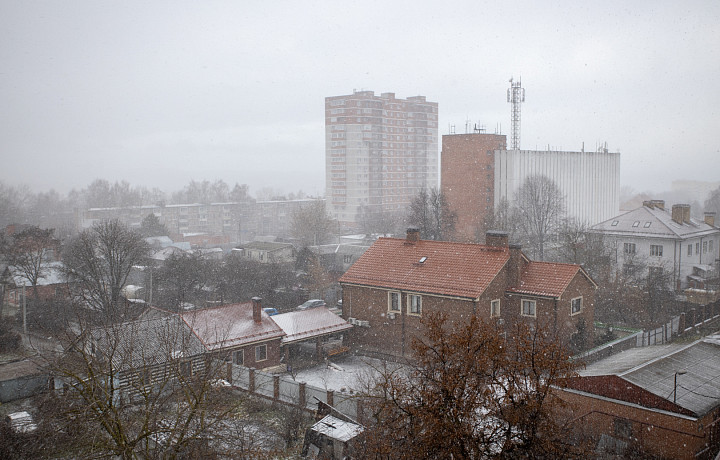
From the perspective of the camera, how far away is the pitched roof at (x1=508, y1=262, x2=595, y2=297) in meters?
18.1

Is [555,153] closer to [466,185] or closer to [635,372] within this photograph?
[466,185]

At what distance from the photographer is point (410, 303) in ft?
61.9

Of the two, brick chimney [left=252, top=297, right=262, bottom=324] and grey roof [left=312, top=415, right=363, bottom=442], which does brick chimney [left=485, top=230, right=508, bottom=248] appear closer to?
brick chimney [left=252, top=297, right=262, bottom=324]

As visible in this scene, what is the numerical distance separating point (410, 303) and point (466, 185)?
3055cm

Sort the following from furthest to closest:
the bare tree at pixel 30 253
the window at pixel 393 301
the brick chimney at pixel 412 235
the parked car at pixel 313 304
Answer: the bare tree at pixel 30 253, the parked car at pixel 313 304, the brick chimney at pixel 412 235, the window at pixel 393 301

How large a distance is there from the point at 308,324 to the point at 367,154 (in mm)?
54025

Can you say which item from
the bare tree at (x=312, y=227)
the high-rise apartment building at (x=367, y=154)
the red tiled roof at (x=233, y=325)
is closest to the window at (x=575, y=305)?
the red tiled roof at (x=233, y=325)

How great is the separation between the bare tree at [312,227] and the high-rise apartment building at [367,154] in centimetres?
1427

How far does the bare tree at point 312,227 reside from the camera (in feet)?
174

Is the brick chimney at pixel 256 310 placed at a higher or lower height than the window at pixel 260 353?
higher

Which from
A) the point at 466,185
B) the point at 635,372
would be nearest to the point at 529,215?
the point at 466,185

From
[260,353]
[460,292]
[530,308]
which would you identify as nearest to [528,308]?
[530,308]

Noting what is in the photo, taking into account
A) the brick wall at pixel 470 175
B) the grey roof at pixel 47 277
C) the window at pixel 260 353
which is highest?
the brick wall at pixel 470 175

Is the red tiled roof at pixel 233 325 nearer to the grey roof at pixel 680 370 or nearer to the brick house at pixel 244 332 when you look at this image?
the brick house at pixel 244 332
